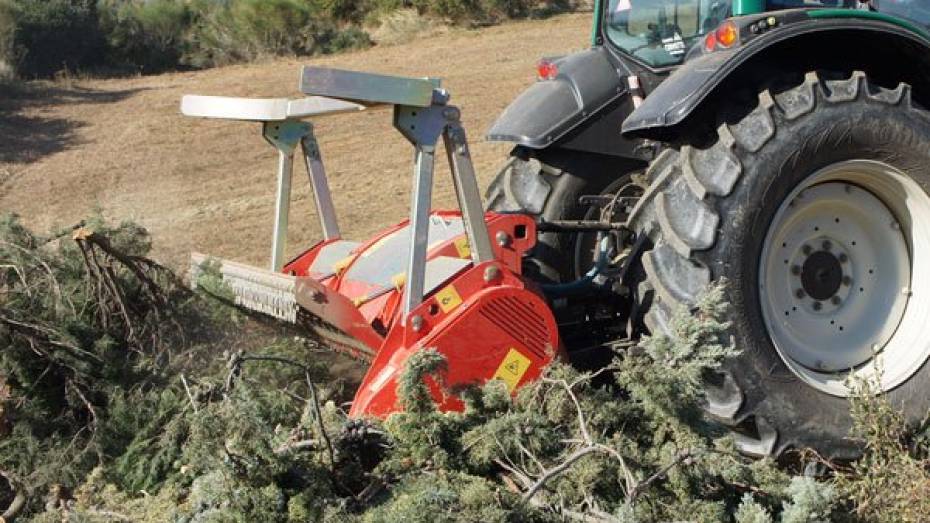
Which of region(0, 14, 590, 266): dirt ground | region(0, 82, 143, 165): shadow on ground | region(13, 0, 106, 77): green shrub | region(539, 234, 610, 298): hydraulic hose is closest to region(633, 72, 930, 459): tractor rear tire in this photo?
region(539, 234, 610, 298): hydraulic hose

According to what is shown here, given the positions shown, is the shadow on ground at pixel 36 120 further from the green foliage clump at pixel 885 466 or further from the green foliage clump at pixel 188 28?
the green foliage clump at pixel 885 466

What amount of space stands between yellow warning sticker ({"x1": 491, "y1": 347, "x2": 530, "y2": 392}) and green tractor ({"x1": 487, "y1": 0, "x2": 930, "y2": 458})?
443 mm

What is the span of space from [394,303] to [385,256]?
447mm

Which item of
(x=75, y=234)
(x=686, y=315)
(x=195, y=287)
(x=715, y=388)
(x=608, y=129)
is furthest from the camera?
(x=608, y=129)

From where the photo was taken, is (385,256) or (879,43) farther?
(385,256)

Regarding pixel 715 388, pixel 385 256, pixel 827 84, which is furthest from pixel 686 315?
pixel 385 256

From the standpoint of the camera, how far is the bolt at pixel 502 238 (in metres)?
4.16

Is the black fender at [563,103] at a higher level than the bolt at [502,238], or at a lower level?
higher

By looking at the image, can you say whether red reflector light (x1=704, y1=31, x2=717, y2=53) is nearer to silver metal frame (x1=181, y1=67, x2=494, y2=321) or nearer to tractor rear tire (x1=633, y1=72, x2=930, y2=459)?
tractor rear tire (x1=633, y1=72, x2=930, y2=459)

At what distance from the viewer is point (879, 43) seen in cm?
418

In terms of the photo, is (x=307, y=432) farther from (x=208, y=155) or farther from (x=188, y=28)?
(x=188, y=28)

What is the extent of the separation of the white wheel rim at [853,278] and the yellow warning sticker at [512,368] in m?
0.96

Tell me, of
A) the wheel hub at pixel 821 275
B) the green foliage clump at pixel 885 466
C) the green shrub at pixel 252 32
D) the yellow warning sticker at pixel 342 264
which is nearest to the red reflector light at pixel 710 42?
the wheel hub at pixel 821 275

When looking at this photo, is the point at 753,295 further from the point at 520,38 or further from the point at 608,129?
the point at 520,38
